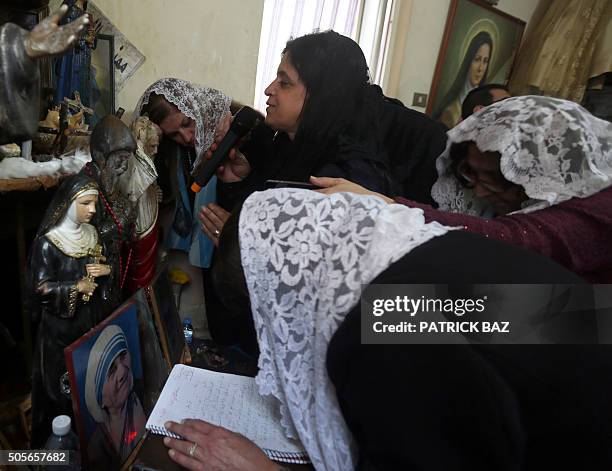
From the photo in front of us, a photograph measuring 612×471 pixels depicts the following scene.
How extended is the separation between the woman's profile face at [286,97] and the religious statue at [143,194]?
0.36 m

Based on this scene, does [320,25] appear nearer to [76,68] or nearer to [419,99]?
[419,99]

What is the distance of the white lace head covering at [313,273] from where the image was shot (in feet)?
1.76

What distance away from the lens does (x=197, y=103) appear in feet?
4.46

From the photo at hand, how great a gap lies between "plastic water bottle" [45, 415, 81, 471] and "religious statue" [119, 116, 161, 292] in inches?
20.3

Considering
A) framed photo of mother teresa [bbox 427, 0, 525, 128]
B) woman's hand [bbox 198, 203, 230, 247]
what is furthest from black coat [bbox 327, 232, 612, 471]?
framed photo of mother teresa [bbox 427, 0, 525, 128]

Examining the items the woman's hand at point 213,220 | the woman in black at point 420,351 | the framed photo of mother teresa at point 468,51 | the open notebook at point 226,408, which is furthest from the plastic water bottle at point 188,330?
the framed photo of mother teresa at point 468,51

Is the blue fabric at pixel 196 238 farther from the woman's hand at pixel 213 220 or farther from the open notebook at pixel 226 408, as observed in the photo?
the open notebook at pixel 226 408

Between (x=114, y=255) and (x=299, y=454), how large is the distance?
616mm

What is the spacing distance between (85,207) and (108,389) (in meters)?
0.37

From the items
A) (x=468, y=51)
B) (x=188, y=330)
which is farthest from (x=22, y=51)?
(x=468, y=51)

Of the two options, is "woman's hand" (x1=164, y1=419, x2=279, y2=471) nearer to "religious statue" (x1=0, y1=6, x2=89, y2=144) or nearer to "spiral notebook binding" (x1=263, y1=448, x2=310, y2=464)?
"spiral notebook binding" (x1=263, y1=448, x2=310, y2=464)

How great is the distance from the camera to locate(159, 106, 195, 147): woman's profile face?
134cm

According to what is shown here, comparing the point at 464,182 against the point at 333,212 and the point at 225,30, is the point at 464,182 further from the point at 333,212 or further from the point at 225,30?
the point at 225,30

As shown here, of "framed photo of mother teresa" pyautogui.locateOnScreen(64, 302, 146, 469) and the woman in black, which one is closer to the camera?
the woman in black
